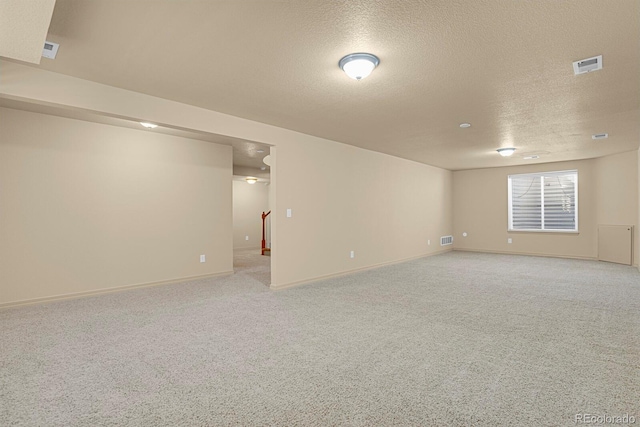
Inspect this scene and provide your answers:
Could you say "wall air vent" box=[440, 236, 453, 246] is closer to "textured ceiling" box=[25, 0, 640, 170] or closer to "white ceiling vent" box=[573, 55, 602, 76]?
"textured ceiling" box=[25, 0, 640, 170]

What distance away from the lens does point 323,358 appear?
249 cm

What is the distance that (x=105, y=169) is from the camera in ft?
15.3

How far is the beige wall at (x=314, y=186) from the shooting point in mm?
3100

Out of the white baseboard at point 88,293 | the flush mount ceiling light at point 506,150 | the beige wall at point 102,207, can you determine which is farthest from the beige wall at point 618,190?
the white baseboard at point 88,293

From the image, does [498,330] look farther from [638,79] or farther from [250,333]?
[638,79]

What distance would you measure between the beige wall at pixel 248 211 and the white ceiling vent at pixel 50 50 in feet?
23.7

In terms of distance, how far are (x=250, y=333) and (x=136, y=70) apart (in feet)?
8.35

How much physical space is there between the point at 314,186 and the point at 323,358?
10.7 feet

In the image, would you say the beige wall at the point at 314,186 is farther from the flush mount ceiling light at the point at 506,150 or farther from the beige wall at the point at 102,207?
the flush mount ceiling light at the point at 506,150

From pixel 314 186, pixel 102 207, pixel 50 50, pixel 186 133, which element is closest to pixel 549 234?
pixel 314 186

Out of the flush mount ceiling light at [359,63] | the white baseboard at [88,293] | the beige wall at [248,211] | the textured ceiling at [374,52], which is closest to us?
the textured ceiling at [374,52]

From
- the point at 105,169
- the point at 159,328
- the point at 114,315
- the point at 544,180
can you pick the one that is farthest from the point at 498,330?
the point at 544,180

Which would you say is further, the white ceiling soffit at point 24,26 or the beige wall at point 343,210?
the beige wall at point 343,210

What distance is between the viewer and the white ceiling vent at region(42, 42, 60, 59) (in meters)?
2.44
